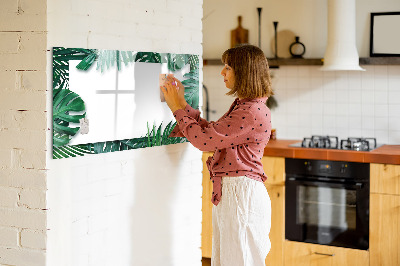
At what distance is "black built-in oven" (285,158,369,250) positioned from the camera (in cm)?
429

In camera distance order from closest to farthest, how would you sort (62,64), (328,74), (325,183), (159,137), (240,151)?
(62,64) < (240,151) < (159,137) < (325,183) < (328,74)

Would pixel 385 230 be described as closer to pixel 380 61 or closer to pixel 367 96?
pixel 367 96

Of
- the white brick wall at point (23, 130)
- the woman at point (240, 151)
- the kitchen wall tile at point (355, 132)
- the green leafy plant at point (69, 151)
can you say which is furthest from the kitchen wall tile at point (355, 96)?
the white brick wall at point (23, 130)

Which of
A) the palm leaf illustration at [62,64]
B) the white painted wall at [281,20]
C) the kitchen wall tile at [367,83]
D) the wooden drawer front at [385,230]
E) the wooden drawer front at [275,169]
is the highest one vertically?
the white painted wall at [281,20]

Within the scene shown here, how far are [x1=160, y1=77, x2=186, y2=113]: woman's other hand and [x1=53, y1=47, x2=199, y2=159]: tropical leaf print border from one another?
0.27ft

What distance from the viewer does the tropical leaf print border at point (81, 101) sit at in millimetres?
2344

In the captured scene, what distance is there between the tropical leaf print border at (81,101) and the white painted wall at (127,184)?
0.10 ft

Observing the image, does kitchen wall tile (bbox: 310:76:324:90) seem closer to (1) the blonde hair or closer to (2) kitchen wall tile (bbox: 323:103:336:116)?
(2) kitchen wall tile (bbox: 323:103:336:116)

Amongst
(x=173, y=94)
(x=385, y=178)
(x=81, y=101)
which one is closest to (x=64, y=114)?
(x=81, y=101)

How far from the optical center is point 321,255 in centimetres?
447

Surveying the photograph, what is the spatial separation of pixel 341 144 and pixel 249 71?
193cm

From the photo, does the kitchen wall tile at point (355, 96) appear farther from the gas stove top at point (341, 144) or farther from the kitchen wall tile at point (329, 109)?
the gas stove top at point (341, 144)

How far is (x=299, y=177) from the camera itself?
448 centimetres

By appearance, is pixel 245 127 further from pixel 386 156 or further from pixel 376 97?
pixel 376 97
